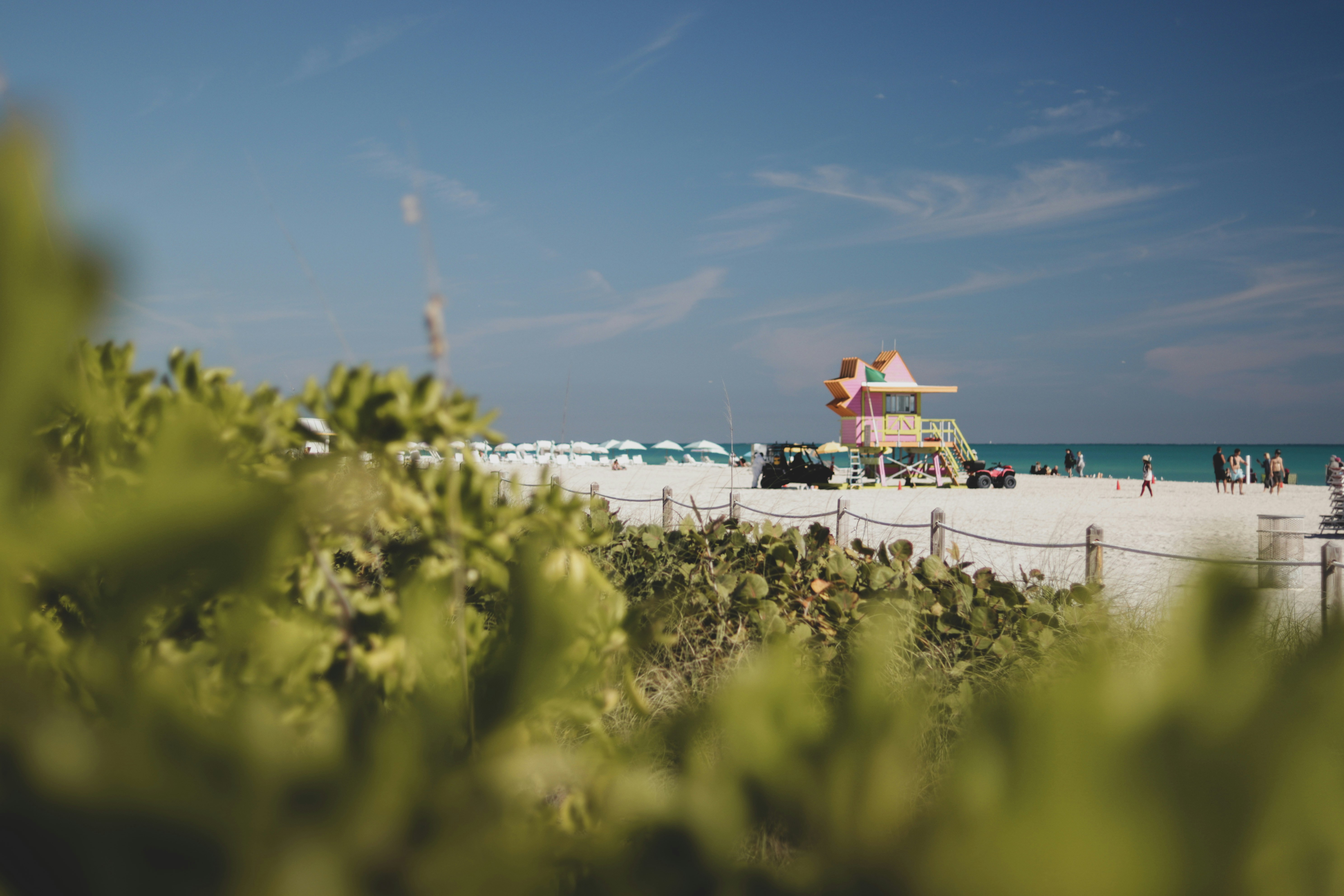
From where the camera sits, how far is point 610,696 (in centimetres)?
111

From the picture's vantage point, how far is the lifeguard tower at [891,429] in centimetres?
2767

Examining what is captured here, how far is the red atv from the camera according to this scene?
27453 mm

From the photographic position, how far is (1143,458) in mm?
38250

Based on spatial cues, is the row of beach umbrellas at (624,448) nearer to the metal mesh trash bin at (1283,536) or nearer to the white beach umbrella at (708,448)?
the white beach umbrella at (708,448)

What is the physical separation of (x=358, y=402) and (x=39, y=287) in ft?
1.94

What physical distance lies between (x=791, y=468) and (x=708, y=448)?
43296mm

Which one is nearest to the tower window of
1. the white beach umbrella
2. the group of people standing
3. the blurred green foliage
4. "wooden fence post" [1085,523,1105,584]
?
the group of people standing

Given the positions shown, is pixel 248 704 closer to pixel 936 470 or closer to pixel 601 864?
pixel 601 864

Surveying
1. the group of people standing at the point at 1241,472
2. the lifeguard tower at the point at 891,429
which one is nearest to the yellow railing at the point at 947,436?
the lifeguard tower at the point at 891,429

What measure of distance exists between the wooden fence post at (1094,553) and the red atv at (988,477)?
2181 cm

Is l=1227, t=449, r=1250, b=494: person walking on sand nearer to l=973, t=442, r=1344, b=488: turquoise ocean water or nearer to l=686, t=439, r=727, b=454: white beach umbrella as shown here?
l=973, t=442, r=1344, b=488: turquoise ocean water

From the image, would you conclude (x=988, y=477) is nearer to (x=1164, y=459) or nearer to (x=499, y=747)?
(x=499, y=747)

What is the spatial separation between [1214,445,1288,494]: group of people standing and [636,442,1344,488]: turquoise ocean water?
3.72m

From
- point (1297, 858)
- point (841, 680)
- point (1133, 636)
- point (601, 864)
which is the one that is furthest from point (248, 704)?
point (1133, 636)
